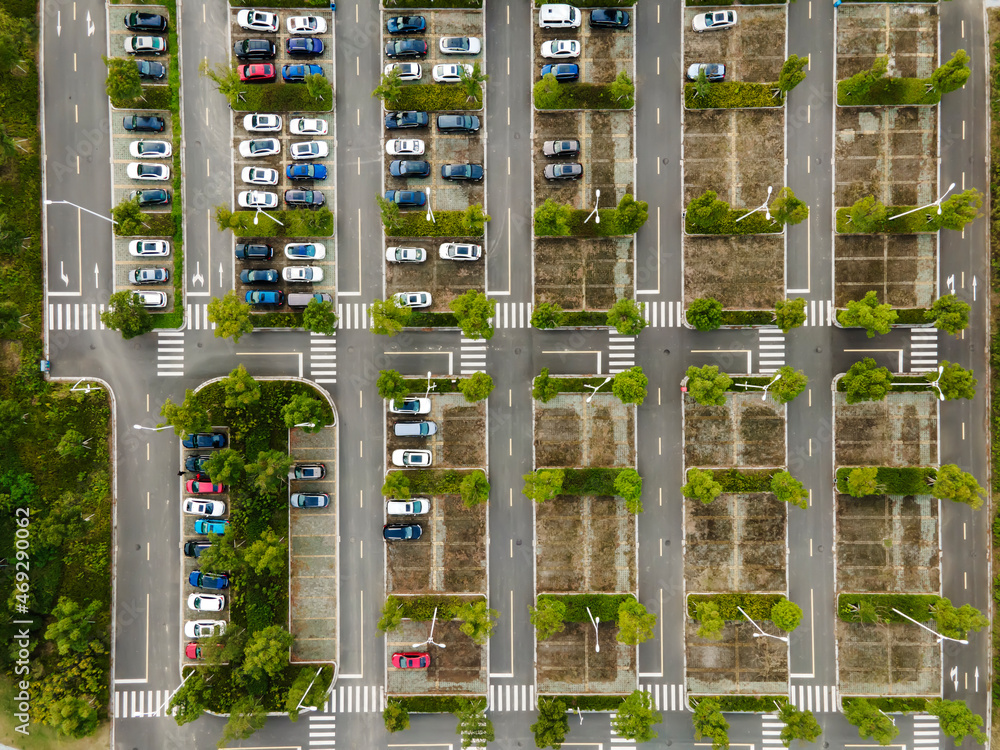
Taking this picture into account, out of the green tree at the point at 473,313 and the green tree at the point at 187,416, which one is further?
the green tree at the point at 187,416

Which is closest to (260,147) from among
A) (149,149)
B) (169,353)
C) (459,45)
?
(149,149)

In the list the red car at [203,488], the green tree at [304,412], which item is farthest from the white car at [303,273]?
the red car at [203,488]

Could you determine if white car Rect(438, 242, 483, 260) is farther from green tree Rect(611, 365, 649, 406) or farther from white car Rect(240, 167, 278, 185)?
green tree Rect(611, 365, 649, 406)

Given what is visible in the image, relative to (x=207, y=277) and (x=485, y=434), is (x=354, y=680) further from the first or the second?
(x=207, y=277)

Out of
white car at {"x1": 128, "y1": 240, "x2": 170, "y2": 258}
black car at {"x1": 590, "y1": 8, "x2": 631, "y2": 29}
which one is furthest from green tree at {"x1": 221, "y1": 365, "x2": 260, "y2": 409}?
black car at {"x1": 590, "y1": 8, "x2": 631, "y2": 29}

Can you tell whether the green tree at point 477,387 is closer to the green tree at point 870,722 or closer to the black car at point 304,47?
the black car at point 304,47

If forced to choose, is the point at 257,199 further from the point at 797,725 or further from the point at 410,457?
the point at 797,725
